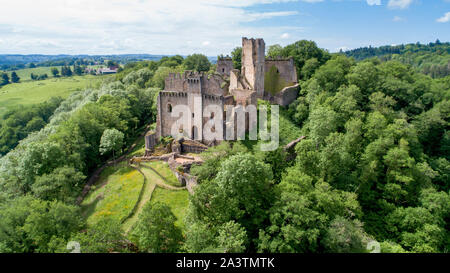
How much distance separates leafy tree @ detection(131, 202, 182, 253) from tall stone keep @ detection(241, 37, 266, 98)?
25.6m

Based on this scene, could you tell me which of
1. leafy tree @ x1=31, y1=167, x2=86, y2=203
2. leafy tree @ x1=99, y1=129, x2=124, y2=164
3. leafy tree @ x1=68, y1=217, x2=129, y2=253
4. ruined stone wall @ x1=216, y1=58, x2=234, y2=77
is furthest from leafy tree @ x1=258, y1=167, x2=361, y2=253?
ruined stone wall @ x1=216, y1=58, x2=234, y2=77

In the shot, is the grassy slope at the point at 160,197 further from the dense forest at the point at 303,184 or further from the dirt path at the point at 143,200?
the dense forest at the point at 303,184

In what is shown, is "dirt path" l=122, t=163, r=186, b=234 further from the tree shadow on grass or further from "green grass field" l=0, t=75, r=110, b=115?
"green grass field" l=0, t=75, r=110, b=115

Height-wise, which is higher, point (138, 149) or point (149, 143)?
point (149, 143)

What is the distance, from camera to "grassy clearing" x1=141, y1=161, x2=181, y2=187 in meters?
30.9

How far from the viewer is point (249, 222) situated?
70.9 feet

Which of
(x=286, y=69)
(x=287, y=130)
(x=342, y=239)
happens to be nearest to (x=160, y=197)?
(x=342, y=239)

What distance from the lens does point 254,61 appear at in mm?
40500

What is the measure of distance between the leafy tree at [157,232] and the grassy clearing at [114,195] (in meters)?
8.42

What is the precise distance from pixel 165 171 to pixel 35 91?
108m

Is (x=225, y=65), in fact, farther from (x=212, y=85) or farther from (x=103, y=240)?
(x=103, y=240)

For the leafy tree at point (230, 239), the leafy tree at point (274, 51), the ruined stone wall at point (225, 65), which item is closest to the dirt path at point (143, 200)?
the leafy tree at point (230, 239)
